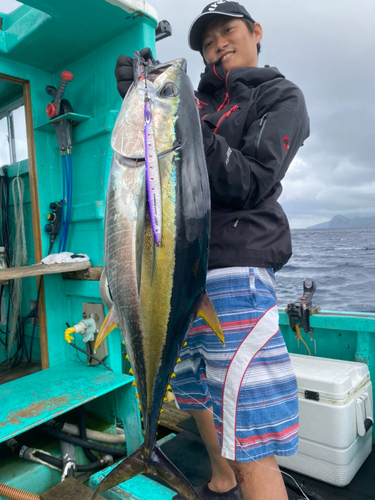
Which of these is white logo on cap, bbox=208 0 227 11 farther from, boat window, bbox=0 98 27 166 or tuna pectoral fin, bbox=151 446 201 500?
boat window, bbox=0 98 27 166

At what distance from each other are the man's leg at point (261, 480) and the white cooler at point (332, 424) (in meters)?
1.06

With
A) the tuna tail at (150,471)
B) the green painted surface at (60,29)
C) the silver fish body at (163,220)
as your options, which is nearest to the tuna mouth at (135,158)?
the silver fish body at (163,220)

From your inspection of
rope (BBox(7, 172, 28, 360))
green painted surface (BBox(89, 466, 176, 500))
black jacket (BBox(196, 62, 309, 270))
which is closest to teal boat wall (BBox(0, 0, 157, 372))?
rope (BBox(7, 172, 28, 360))

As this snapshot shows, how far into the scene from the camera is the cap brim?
1.72 m

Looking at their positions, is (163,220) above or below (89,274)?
above

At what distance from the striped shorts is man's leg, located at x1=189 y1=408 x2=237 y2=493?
0.98ft

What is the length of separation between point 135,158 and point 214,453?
4.88 feet

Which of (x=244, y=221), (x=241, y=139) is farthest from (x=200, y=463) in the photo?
(x=241, y=139)

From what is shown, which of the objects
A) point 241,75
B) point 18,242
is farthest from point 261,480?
point 18,242

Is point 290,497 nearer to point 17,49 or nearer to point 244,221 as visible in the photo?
point 244,221

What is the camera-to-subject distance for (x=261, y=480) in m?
1.41

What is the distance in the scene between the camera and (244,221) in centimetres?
155

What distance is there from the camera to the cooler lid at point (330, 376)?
7.67ft

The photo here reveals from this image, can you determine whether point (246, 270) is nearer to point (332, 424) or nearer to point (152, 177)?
point (152, 177)
